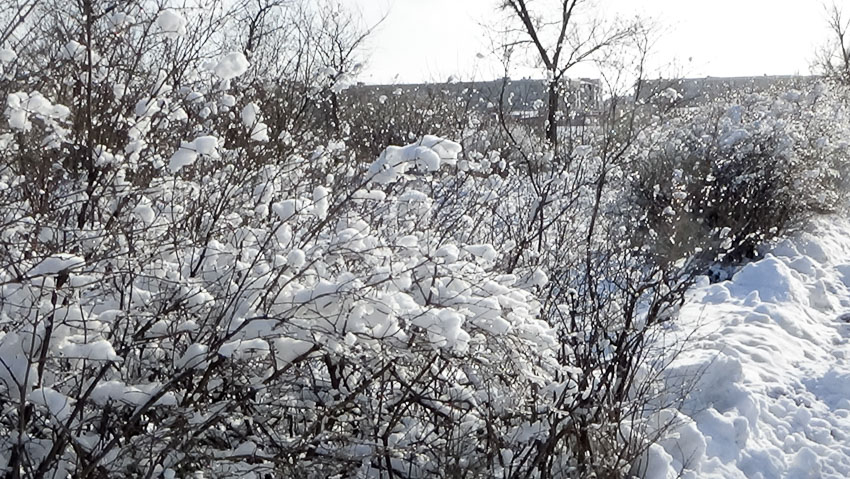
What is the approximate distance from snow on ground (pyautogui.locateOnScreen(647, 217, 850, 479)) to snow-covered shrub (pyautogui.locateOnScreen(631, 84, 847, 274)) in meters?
0.89

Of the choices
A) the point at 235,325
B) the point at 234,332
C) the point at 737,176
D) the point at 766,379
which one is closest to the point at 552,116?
the point at 737,176

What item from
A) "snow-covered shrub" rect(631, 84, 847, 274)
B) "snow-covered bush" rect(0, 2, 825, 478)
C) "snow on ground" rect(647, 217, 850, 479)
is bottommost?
"snow on ground" rect(647, 217, 850, 479)

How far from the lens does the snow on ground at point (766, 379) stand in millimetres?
4285

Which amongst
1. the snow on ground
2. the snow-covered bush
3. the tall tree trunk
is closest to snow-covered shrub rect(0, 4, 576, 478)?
the snow-covered bush

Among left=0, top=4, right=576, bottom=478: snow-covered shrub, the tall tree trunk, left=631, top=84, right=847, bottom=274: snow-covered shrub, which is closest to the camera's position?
left=0, top=4, right=576, bottom=478: snow-covered shrub

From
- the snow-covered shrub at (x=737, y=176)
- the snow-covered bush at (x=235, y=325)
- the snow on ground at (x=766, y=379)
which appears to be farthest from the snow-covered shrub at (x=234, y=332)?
the snow-covered shrub at (x=737, y=176)

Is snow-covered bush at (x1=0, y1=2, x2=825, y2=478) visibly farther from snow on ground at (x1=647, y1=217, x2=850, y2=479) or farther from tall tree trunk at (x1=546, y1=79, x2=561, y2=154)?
tall tree trunk at (x1=546, y1=79, x2=561, y2=154)

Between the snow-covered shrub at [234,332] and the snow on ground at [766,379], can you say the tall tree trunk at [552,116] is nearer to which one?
the snow on ground at [766,379]

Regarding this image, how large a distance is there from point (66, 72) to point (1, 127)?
80 centimetres

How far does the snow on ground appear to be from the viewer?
429cm

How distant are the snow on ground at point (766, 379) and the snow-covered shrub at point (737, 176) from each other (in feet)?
2.93

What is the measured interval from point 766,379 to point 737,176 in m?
4.88

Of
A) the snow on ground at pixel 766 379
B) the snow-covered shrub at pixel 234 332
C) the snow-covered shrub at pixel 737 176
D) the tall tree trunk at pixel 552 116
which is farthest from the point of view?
the snow-covered shrub at pixel 737 176

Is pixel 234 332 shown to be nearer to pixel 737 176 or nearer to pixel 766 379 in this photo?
Answer: pixel 766 379
